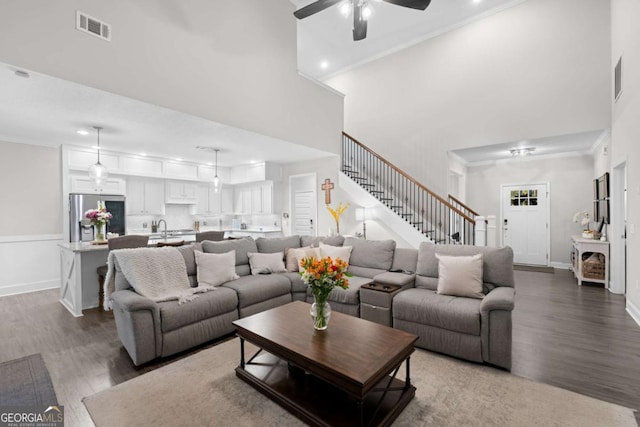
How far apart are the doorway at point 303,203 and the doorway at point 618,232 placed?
215 inches

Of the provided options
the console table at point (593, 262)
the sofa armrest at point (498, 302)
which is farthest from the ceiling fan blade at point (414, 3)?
the console table at point (593, 262)

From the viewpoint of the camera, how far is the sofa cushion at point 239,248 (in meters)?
3.85

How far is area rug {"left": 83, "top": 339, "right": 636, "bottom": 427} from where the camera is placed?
6.24 feet

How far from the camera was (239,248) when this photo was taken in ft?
13.6

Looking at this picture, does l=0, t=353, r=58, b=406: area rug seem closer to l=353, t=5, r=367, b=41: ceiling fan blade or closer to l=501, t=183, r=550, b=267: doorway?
l=353, t=5, r=367, b=41: ceiling fan blade

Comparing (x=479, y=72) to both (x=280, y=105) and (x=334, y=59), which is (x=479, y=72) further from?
(x=280, y=105)

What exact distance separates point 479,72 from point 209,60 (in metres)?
5.61

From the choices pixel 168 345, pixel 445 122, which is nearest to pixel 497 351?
pixel 168 345

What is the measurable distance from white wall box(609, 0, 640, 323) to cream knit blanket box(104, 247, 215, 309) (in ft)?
17.5

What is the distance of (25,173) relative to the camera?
518cm

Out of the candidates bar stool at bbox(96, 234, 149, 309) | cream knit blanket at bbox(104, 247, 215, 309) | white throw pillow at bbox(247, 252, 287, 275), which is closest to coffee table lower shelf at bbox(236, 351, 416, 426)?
cream knit blanket at bbox(104, 247, 215, 309)

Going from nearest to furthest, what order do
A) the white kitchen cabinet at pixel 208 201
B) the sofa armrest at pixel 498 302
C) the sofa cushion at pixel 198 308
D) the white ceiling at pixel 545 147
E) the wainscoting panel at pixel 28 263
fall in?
the sofa armrest at pixel 498 302, the sofa cushion at pixel 198 308, the wainscoting panel at pixel 28 263, the white ceiling at pixel 545 147, the white kitchen cabinet at pixel 208 201

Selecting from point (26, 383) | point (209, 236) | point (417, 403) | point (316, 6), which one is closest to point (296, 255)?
point (209, 236)

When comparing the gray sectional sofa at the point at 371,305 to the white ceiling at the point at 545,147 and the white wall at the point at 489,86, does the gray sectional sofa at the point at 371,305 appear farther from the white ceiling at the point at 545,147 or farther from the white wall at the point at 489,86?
the white ceiling at the point at 545,147
